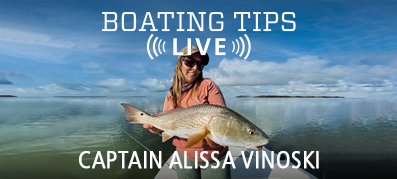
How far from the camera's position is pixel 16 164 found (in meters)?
10.1

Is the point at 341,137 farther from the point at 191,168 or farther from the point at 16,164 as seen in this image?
the point at 16,164

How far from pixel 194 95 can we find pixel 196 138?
61 centimetres

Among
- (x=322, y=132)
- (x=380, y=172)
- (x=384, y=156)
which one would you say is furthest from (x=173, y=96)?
(x=322, y=132)

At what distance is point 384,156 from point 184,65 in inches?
568

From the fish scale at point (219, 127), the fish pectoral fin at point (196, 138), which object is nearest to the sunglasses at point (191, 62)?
the fish scale at point (219, 127)

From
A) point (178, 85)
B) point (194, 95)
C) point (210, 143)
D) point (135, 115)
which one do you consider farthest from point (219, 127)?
point (135, 115)

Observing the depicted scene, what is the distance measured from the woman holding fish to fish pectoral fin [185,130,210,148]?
0.55 ft

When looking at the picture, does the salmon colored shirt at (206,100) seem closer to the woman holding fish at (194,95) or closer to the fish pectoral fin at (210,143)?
the woman holding fish at (194,95)

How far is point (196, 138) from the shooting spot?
2.37m

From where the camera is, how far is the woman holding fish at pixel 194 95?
267 cm

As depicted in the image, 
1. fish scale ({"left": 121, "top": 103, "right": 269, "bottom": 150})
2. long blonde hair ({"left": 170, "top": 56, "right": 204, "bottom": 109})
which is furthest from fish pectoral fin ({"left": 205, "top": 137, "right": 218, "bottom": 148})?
long blonde hair ({"left": 170, "top": 56, "right": 204, "bottom": 109})

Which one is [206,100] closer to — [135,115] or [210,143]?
[210,143]

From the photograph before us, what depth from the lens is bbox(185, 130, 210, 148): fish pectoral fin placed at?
231 centimetres

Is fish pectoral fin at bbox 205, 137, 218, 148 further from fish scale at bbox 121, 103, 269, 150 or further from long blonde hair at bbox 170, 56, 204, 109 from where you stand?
long blonde hair at bbox 170, 56, 204, 109
